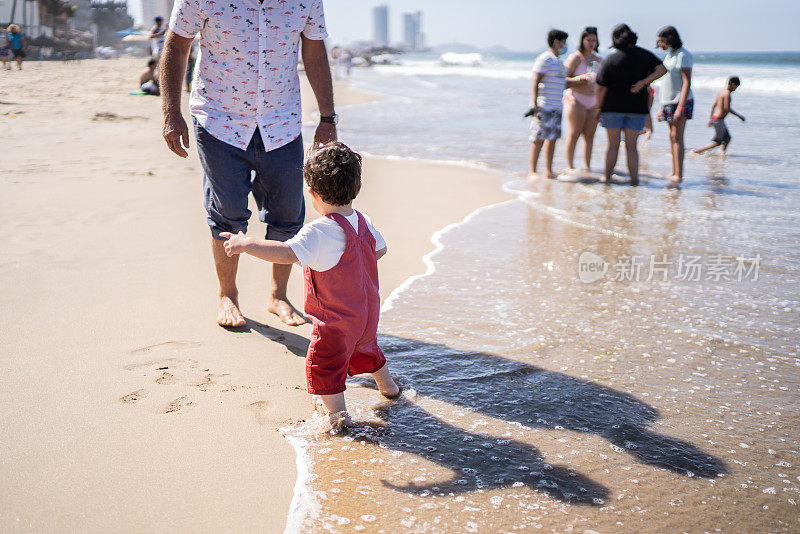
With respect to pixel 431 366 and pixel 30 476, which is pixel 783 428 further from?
pixel 30 476

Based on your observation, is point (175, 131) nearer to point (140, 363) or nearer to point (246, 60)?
point (246, 60)

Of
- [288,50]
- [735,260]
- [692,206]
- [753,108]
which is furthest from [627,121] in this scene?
[753,108]

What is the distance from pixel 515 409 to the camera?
2846 mm

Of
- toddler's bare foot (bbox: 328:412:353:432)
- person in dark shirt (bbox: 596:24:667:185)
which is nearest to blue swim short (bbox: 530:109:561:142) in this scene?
person in dark shirt (bbox: 596:24:667:185)

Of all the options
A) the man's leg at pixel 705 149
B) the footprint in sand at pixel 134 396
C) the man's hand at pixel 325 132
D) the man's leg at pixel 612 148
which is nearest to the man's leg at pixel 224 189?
the man's hand at pixel 325 132

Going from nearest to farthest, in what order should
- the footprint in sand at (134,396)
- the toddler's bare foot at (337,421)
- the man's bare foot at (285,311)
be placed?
the toddler's bare foot at (337,421) < the footprint in sand at (134,396) < the man's bare foot at (285,311)

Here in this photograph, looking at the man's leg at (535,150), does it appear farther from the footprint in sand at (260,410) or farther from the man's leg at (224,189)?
the footprint in sand at (260,410)

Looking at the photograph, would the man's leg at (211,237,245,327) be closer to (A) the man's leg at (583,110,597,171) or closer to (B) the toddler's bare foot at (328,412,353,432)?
(B) the toddler's bare foot at (328,412,353,432)

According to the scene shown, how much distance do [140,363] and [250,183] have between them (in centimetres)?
107

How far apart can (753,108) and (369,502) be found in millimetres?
18899

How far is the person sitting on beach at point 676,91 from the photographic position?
26.1ft

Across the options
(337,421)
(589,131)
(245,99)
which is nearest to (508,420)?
(337,421)

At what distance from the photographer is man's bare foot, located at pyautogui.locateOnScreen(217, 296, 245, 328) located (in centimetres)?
352

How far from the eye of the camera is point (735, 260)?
16.0ft
